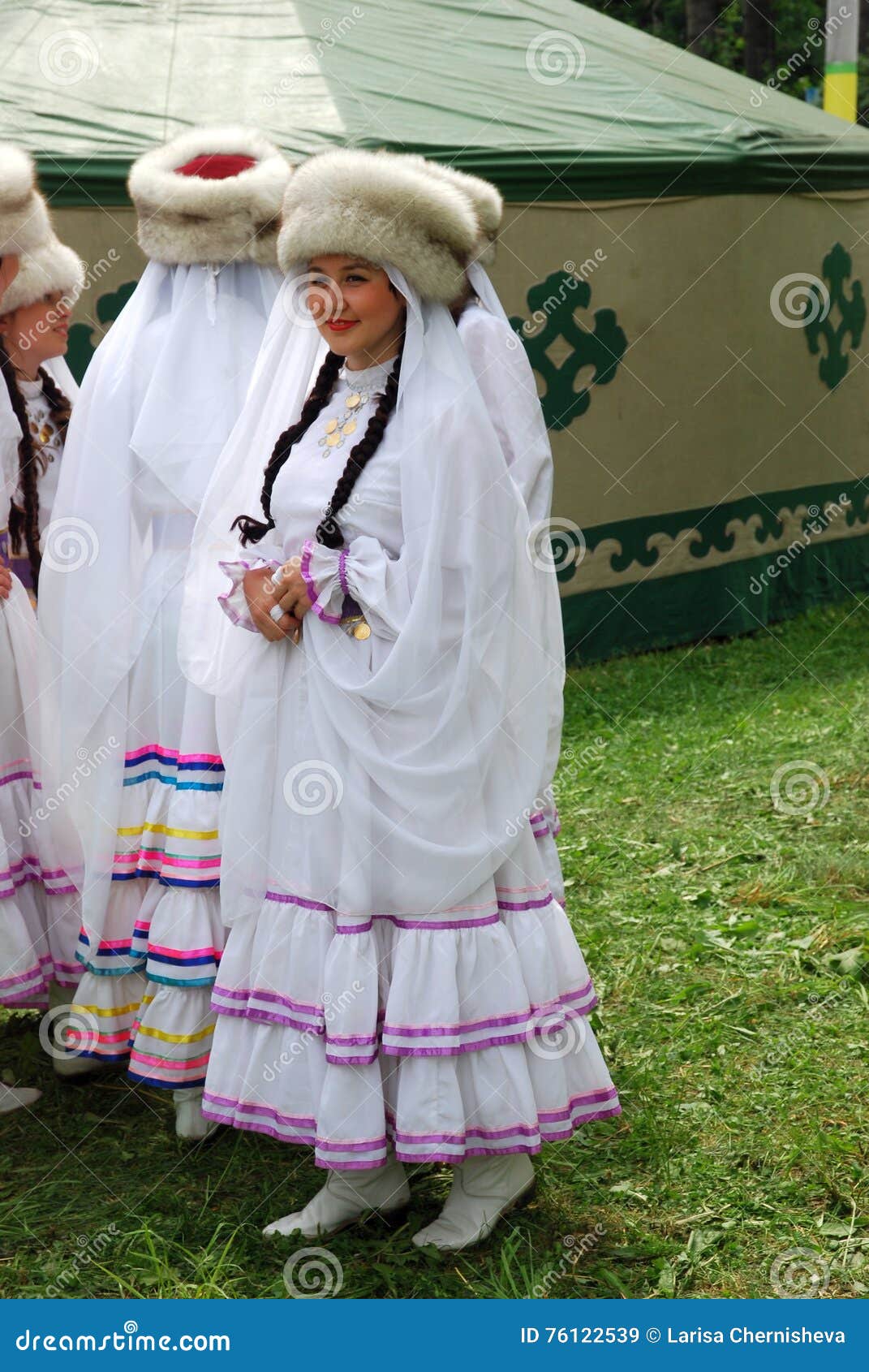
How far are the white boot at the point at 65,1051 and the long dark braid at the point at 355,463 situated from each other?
1421 millimetres

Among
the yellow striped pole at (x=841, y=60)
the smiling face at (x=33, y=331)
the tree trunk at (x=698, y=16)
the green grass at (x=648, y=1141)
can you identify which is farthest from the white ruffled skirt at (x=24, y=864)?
the tree trunk at (x=698, y=16)

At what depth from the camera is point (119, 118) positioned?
646 centimetres

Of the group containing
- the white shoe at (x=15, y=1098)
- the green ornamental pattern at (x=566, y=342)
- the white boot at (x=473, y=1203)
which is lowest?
the white shoe at (x=15, y=1098)

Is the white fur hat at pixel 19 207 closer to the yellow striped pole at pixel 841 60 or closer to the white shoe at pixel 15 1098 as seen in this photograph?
the white shoe at pixel 15 1098

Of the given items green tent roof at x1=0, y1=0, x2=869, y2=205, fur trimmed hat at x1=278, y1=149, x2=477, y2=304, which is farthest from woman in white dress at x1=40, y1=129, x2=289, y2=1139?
green tent roof at x1=0, y1=0, x2=869, y2=205

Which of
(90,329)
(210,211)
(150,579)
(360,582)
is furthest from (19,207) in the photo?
(90,329)

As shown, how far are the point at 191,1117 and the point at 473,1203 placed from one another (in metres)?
0.79

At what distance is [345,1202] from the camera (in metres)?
2.99

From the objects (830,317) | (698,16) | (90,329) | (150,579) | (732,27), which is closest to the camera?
(150,579)

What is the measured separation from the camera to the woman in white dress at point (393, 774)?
276cm

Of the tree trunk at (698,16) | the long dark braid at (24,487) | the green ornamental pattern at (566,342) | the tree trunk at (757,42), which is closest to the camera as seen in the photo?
the long dark braid at (24,487)

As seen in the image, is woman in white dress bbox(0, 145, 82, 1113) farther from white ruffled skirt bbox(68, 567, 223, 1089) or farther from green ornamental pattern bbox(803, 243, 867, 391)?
green ornamental pattern bbox(803, 243, 867, 391)

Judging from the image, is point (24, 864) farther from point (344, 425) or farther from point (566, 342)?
point (566, 342)

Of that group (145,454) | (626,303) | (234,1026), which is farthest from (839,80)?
(234,1026)
